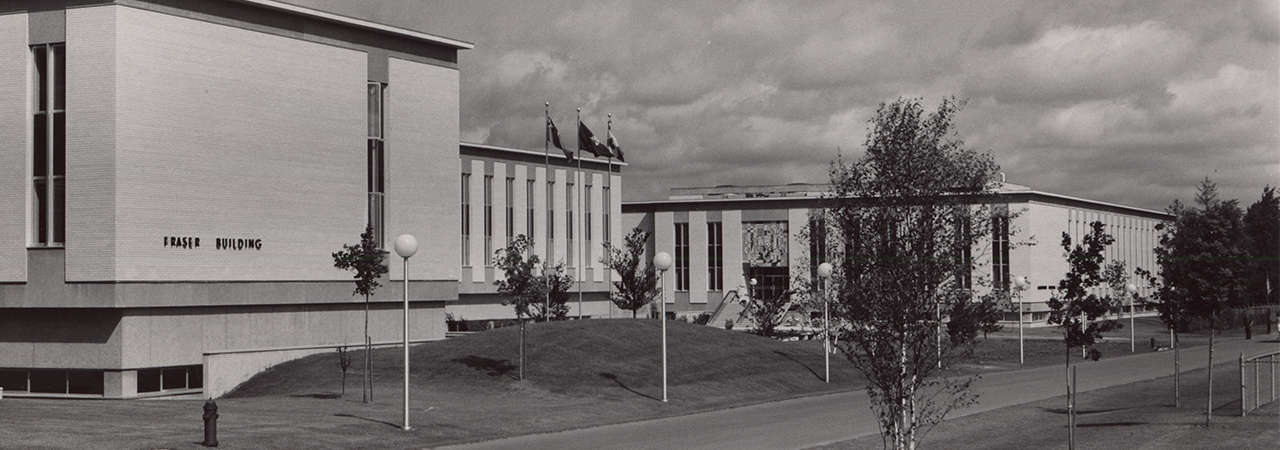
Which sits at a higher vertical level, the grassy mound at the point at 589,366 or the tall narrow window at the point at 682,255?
the tall narrow window at the point at 682,255

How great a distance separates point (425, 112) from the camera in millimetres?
50000

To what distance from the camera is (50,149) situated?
3888cm

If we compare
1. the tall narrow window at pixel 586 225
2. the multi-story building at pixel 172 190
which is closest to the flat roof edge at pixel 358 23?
the multi-story building at pixel 172 190

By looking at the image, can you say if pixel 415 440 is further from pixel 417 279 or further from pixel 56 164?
pixel 417 279

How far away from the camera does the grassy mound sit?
1373 inches

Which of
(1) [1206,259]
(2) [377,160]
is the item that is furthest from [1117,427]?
(2) [377,160]

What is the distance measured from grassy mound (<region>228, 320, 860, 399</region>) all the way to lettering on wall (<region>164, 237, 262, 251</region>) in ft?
15.1

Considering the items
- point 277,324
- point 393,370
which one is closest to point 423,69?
point 277,324

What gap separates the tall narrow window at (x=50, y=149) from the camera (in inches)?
1532

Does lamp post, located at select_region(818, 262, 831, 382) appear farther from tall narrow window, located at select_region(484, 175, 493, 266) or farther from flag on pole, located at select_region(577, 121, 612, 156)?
tall narrow window, located at select_region(484, 175, 493, 266)

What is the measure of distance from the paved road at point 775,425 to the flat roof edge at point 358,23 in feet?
74.2

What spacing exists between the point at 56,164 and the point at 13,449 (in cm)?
2044

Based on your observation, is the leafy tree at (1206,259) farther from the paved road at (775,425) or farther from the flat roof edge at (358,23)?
the flat roof edge at (358,23)

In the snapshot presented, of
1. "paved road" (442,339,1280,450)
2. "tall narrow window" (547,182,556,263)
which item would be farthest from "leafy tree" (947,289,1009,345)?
"tall narrow window" (547,182,556,263)
